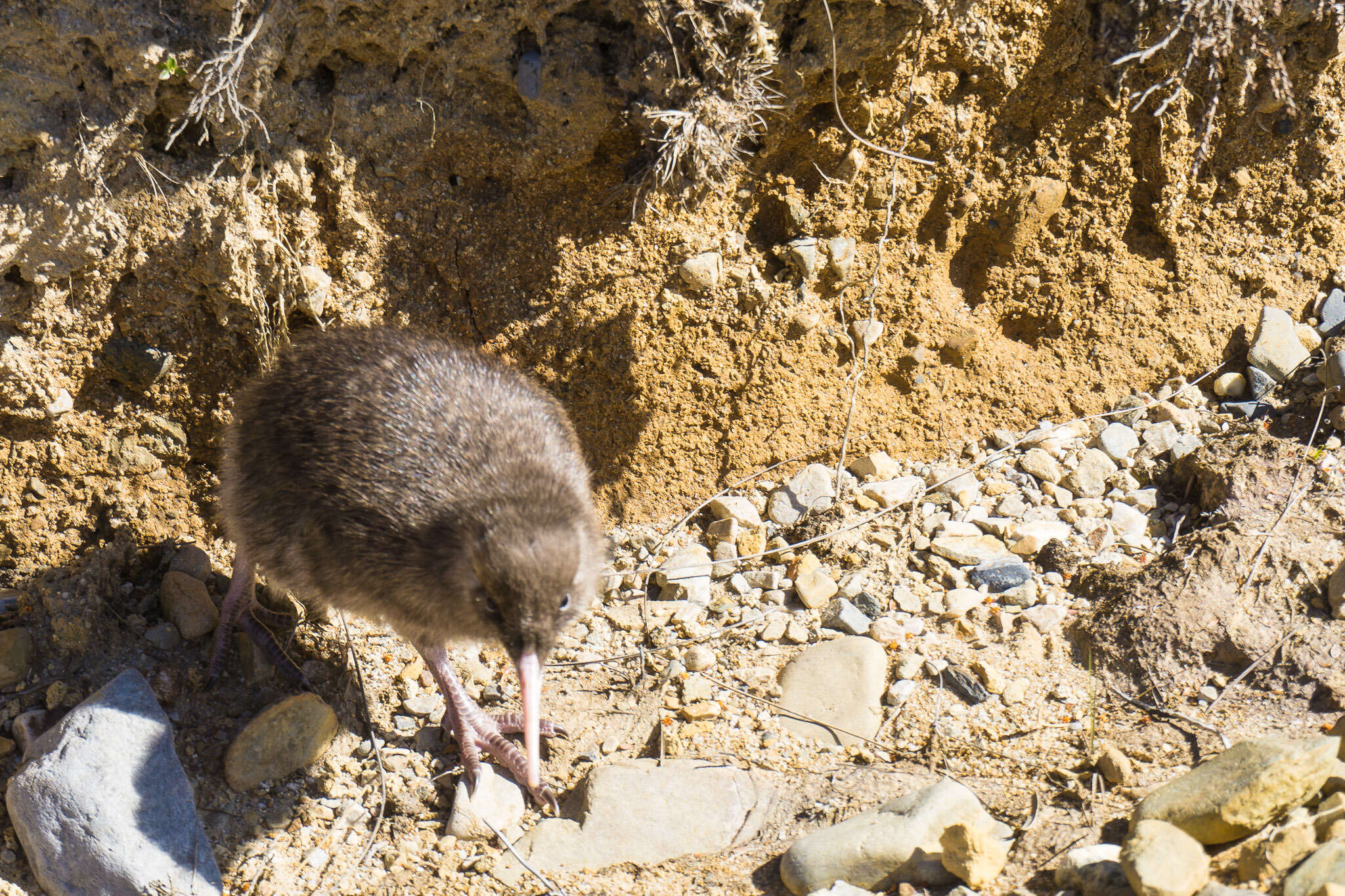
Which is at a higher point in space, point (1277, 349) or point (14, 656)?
point (1277, 349)

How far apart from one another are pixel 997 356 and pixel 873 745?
75.5 inches

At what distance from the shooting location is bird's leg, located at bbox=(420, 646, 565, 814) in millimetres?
3703

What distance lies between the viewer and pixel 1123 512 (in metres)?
4.27

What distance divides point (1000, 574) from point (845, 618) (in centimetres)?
62

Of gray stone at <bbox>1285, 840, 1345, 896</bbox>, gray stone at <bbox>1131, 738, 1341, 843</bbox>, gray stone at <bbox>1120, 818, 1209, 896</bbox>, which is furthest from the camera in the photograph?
gray stone at <bbox>1131, 738, 1341, 843</bbox>

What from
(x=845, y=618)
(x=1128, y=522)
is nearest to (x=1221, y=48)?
(x=1128, y=522)

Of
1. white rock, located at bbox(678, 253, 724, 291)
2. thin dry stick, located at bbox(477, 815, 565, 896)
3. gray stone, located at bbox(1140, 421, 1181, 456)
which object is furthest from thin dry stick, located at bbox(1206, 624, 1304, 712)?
white rock, located at bbox(678, 253, 724, 291)

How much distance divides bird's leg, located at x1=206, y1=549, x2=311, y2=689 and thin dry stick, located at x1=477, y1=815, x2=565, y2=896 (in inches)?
37.6

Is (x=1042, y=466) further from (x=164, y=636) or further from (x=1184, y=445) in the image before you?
(x=164, y=636)

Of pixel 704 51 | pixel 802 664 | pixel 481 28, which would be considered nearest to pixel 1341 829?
A: pixel 802 664

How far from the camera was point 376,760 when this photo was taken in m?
3.83

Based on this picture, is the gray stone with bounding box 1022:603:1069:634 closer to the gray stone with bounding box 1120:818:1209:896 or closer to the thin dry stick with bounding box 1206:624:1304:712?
the thin dry stick with bounding box 1206:624:1304:712

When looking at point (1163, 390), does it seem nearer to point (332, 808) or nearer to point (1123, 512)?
point (1123, 512)

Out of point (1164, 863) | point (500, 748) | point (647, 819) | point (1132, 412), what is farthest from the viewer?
point (1132, 412)
